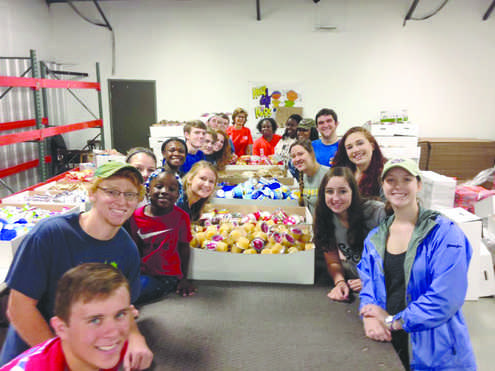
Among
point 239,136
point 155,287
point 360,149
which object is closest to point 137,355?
point 155,287

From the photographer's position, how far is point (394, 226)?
160cm

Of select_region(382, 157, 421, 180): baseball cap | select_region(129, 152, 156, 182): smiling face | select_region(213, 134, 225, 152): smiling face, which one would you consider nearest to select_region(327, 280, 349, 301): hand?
select_region(382, 157, 421, 180): baseball cap

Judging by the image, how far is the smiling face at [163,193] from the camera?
176 cm

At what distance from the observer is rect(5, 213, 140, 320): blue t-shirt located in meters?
1.16

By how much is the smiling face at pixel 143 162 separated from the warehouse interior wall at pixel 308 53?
534 cm

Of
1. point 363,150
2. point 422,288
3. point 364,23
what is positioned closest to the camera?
point 422,288

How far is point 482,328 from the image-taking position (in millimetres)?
2594

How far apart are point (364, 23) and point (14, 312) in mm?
7348

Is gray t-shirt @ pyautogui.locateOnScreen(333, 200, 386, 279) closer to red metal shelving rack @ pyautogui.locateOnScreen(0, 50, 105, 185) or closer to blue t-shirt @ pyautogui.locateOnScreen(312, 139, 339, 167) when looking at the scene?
blue t-shirt @ pyautogui.locateOnScreen(312, 139, 339, 167)

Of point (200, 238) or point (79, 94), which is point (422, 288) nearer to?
point (200, 238)

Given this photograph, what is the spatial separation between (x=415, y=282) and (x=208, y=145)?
2.33 m

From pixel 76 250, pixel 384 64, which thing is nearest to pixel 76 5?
pixel 384 64

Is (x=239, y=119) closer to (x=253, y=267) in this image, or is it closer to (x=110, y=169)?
(x=253, y=267)

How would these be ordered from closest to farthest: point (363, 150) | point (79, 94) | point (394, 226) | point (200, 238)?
point (394, 226), point (200, 238), point (363, 150), point (79, 94)
